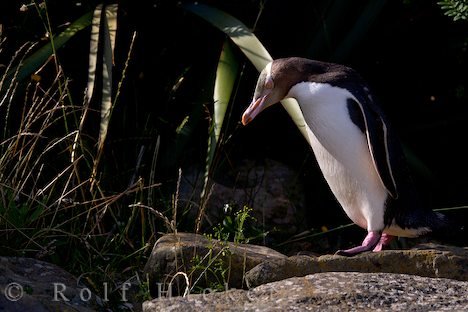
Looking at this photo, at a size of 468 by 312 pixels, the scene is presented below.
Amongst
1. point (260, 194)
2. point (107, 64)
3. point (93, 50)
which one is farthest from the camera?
point (260, 194)

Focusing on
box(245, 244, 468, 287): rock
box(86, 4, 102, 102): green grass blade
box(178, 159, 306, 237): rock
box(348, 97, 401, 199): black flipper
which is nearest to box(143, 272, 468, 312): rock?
box(245, 244, 468, 287): rock

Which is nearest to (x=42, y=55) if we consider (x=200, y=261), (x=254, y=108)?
(x=254, y=108)

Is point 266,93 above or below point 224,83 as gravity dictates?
above

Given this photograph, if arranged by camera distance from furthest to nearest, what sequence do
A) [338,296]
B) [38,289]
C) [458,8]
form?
[458,8]
[38,289]
[338,296]

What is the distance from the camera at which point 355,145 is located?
4414mm

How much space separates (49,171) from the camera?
5.42m

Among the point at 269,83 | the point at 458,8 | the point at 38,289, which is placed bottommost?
the point at 38,289

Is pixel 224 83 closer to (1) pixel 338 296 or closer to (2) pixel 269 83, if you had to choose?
(2) pixel 269 83

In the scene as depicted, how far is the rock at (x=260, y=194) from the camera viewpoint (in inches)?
219

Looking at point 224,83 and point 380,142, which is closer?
point 380,142

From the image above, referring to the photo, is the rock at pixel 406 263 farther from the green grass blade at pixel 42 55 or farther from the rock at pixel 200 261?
the green grass blade at pixel 42 55

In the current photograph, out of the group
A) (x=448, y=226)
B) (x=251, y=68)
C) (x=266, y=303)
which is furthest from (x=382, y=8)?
(x=266, y=303)

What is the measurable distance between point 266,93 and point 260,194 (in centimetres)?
119

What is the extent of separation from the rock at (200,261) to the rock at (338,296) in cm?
43
